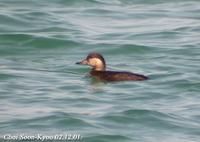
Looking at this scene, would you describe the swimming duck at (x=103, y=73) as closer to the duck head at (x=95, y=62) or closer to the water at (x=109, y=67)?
the duck head at (x=95, y=62)

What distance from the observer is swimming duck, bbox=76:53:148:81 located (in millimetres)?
17391

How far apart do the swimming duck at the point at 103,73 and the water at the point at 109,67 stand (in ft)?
0.40

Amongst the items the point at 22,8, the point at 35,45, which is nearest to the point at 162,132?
the point at 35,45

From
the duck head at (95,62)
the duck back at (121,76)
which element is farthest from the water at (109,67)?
the duck head at (95,62)

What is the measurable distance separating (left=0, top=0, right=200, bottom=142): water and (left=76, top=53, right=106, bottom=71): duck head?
25 centimetres

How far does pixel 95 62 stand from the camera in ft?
60.2

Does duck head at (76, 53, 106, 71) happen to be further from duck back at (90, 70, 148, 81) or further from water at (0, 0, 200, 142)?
duck back at (90, 70, 148, 81)

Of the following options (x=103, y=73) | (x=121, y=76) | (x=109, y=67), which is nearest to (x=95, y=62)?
(x=103, y=73)

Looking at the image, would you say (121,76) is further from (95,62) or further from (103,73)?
(95,62)

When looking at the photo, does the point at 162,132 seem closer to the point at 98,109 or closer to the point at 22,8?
the point at 98,109

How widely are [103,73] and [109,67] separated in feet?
4.18

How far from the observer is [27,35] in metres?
21.4

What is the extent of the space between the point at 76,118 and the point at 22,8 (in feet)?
34.3

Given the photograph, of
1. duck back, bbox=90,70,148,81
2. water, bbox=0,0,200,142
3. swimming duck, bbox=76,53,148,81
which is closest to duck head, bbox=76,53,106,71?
swimming duck, bbox=76,53,148,81
